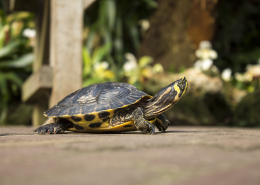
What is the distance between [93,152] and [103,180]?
0.39m

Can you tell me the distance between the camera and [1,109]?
5.45 metres

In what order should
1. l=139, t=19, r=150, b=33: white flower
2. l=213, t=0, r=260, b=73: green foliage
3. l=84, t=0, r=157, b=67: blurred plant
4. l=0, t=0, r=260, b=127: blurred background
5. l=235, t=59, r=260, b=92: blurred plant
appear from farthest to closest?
l=213, t=0, r=260, b=73: green foliage < l=139, t=19, r=150, b=33: white flower < l=84, t=0, r=157, b=67: blurred plant < l=235, t=59, r=260, b=92: blurred plant < l=0, t=0, r=260, b=127: blurred background

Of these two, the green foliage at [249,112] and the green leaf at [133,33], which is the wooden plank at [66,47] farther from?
the green leaf at [133,33]

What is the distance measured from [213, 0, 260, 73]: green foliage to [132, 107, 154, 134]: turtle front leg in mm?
7020

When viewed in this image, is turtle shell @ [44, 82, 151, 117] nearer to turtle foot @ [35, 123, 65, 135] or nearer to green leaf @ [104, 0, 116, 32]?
turtle foot @ [35, 123, 65, 135]

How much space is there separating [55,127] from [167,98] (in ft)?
2.93

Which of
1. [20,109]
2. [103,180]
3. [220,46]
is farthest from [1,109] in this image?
[220,46]

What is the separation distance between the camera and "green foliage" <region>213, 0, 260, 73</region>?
873 centimetres

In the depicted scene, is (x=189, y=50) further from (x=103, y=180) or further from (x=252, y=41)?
(x=103, y=180)

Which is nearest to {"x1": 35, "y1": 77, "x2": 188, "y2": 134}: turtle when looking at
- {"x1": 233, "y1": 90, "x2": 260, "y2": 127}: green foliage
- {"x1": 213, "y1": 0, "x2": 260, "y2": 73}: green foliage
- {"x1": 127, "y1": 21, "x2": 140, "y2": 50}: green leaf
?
{"x1": 233, "y1": 90, "x2": 260, "y2": 127}: green foliage

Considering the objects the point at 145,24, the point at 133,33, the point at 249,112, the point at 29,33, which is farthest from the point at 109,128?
the point at 145,24

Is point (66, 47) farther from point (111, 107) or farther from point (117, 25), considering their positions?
point (117, 25)

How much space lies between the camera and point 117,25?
24.6ft

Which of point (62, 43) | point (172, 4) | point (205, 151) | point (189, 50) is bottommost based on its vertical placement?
point (205, 151)
